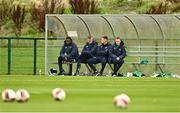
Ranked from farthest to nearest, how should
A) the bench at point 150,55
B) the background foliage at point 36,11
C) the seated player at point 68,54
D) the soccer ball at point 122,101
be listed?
1. the background foliage at point 36,11
2. the bench at point 150,55
3. the seated player at point 68,54
4. the soccer ball at point 122,101

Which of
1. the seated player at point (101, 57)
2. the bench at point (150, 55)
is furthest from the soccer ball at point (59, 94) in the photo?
the bench at point (150, 55)

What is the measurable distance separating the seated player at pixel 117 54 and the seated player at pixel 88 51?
80cm

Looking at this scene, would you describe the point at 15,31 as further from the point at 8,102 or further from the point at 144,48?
the point at 8,102

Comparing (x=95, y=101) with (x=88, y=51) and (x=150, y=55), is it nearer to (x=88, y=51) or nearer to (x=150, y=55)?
(x=88, y=51)

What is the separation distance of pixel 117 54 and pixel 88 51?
1266mm

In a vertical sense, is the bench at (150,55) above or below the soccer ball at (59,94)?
below

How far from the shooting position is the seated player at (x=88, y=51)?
A: 34.5 meters

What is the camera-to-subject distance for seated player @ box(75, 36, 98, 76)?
113 feet

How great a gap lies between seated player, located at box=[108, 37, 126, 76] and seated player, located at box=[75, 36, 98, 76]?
2.63 feet

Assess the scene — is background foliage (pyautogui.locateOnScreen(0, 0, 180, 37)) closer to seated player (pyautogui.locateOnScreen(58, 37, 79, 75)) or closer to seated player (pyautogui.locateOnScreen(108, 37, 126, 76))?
seated player (pyautogui.locateOnScreen(58, 37, 79, 75))

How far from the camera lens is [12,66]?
40.2m

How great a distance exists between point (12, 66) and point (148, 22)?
759cm

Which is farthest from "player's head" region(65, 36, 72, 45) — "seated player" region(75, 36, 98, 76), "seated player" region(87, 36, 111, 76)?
"seated player" region(87, 36, 111, 76)

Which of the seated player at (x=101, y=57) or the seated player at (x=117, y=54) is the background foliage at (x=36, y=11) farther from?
the seated player at (x=117, y=54)
